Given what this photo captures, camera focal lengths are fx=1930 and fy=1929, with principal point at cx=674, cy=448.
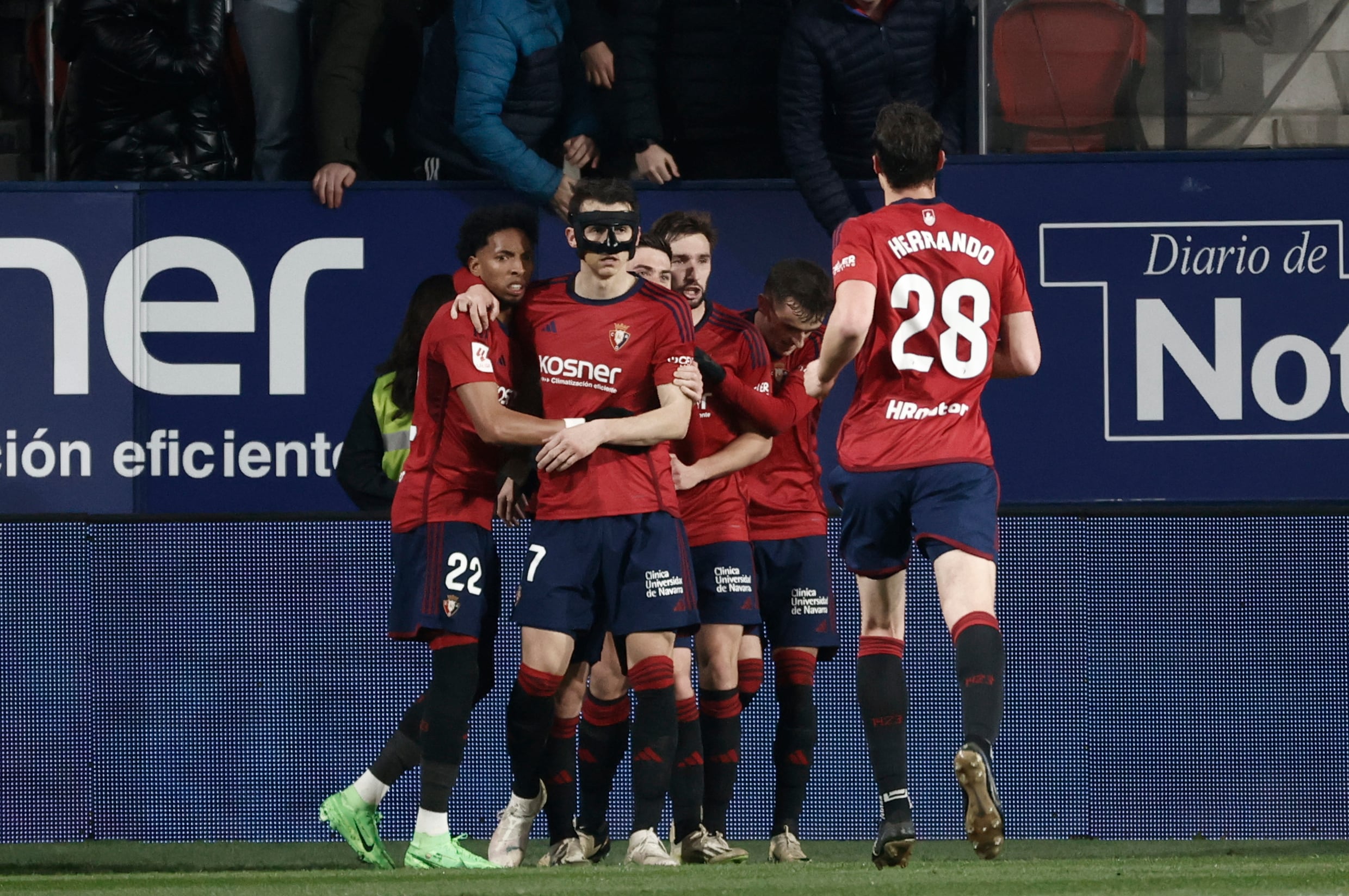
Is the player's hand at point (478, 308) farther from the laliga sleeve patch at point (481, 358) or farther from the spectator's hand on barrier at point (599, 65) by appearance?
the spectator's hand on barrier at point (599, 65)

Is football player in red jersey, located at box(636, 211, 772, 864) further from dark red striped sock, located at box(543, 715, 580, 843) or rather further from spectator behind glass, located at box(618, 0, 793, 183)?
spectator behind glass, located at box(618, 0, 793, 183)

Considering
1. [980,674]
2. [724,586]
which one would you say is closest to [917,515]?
[980,674]

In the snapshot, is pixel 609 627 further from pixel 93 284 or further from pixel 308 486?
pixel 93 284

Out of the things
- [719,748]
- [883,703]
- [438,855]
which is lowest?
[438,855]

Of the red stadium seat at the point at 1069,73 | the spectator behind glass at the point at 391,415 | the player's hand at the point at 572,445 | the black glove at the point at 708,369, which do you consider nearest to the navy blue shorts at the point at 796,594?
the black glove at the point at 708,369

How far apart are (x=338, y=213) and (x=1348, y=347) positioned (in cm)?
419

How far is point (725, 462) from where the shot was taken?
661 cm

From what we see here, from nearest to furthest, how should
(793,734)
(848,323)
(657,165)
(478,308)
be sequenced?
(848,323) → (478,308) → (793,734) → (657,165)

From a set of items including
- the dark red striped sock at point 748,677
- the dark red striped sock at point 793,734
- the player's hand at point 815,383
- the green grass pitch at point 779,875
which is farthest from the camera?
the dark red striped sock at point 748,677

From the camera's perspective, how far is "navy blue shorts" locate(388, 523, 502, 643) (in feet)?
20.1

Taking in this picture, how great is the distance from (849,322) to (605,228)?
3.39ft

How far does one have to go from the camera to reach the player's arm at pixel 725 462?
654 centimetres

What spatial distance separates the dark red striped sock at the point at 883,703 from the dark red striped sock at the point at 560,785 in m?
1.35

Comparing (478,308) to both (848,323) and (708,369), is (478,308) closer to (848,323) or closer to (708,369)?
(708,369)
